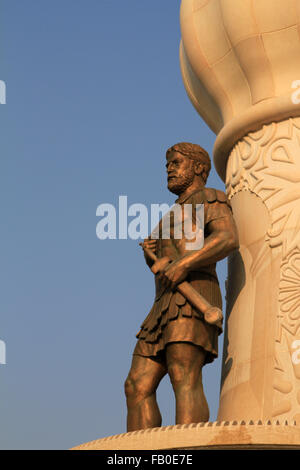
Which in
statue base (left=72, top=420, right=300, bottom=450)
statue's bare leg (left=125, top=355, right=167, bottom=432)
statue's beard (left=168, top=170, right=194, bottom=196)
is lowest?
statue base (left=72, top=420, right=300, bottom=450)

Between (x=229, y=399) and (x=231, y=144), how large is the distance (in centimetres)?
338

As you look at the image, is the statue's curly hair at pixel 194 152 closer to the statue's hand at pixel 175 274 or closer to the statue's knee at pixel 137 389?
the statue's hand at pixel 175 274

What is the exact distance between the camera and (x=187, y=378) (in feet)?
38.8

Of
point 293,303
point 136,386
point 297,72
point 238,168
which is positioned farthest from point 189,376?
point 297,72

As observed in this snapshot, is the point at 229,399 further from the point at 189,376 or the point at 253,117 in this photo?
the point at 253,117

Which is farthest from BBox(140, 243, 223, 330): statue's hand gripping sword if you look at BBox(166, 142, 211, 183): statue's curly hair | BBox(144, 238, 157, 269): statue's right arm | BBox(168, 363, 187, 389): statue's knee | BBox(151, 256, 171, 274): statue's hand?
BBox(166, 142, 211, 183): statue's curly hair

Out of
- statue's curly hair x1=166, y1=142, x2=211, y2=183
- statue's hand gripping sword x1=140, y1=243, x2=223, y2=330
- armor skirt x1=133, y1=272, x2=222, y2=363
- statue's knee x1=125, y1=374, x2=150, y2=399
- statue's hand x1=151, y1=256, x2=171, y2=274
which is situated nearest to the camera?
statue's hand gripping sword x1=140, y1=243, x2=223, y2=330

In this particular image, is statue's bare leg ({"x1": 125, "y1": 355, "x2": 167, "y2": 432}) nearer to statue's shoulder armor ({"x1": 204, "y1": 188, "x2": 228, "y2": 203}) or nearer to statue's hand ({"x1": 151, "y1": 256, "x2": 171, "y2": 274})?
statue's hand ({"x1": 151, "y1": 256, "x2": 171, "y2": 274})

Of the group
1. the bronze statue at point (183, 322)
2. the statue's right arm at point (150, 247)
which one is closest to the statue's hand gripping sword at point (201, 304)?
the bronze statue at point (183, 322)

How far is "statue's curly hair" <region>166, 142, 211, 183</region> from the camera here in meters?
12.9

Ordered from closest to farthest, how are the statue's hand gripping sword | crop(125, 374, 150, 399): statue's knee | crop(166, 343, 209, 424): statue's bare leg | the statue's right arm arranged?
crop(166, 343, 209, 424): statue's bare leg
the statue's hand gripping sword
crop(125, 374, 150, 399): statue's knee
the statue's right arm

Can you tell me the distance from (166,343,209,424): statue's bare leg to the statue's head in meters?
2.06

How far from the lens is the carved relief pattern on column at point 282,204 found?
39.8ft

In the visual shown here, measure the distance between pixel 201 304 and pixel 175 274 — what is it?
47cm
